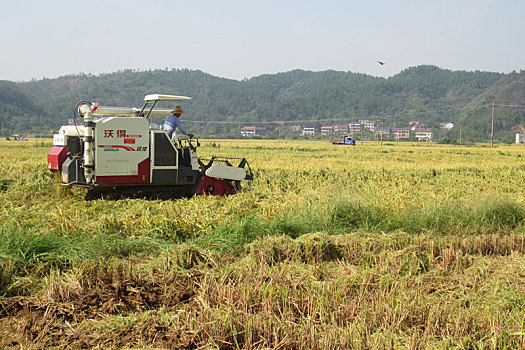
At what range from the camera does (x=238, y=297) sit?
14.6 ft

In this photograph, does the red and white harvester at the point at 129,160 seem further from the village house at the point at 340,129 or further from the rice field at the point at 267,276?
the village house at the point at 340,129

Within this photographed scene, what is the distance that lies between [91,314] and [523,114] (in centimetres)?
Result: 15213

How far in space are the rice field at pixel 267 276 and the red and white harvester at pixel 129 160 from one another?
1207mm

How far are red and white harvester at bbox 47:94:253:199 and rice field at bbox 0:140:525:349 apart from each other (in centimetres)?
121

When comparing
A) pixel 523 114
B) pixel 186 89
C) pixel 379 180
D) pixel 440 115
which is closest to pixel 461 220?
pixel 379 180

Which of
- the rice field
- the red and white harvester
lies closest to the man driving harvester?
the red and white harvester

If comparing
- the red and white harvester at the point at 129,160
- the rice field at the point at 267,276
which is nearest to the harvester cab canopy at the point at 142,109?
the red and white harvester at the point at 129,160

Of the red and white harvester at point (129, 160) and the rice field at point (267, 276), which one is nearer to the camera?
the rice field at point (267, 276)

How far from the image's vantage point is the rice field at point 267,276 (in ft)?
12.6

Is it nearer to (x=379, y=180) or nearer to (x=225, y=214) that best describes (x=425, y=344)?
(x=225, y=214)

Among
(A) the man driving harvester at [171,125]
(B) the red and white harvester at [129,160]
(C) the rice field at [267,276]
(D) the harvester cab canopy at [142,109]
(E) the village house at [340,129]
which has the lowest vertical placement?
(C) the rice field at [267,276]

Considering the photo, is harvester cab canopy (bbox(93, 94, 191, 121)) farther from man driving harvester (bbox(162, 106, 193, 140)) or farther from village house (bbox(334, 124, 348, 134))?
village house (bbox(334, 124, 348, 134))

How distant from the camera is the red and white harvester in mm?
9688

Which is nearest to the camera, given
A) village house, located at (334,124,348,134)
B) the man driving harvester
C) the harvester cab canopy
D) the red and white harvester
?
the red and white harvester
